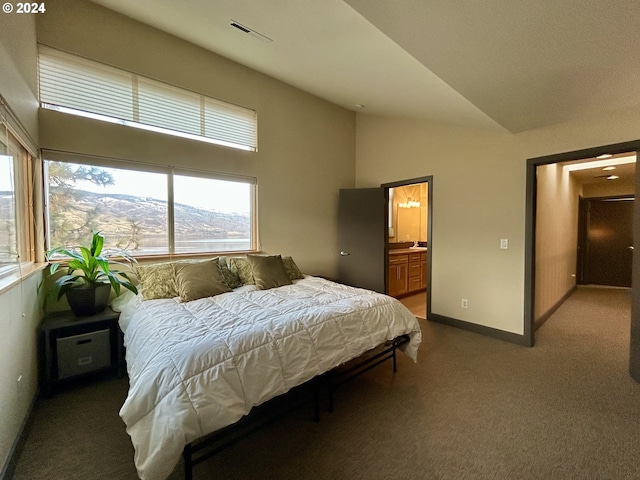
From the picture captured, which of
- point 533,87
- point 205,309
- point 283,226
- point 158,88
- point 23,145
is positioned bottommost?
point 205,309

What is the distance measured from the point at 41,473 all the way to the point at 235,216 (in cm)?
273

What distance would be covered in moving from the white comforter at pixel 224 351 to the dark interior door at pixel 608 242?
656 centimetres

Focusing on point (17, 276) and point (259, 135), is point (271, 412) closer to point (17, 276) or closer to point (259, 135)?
point (17, 276)

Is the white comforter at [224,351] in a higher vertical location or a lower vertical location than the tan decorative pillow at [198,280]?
lower

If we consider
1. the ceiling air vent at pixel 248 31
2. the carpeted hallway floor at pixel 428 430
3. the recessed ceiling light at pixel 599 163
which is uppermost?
the ceiling air vent at pixel 248 31

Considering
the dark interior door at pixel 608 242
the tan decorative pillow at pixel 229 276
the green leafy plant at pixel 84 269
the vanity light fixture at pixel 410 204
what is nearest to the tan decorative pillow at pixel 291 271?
the tan decorative pillow at pixel 229 276

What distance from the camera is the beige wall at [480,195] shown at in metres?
2.90

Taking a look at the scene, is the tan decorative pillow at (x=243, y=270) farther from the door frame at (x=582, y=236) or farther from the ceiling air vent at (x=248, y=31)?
the door frame at (x=582, y=236)

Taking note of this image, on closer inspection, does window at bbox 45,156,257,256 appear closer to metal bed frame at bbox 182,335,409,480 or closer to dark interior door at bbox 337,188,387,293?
dark interior door at bbox 337,188,387,293

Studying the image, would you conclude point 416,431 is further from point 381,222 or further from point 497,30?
point 381,222

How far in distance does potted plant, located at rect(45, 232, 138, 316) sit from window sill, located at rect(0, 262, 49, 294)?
0.12 metres

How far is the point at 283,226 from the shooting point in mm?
4051

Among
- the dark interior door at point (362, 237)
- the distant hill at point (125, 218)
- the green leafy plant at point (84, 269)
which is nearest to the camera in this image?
the green leafy plant at point (84, 269)

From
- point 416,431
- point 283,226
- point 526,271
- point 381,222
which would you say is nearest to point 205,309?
point 416,431
